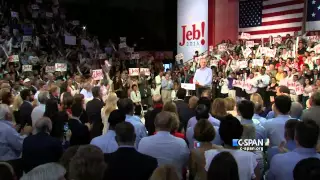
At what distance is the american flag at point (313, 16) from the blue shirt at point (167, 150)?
13177mm

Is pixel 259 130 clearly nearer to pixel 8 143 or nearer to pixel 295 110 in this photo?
pixel 295 110

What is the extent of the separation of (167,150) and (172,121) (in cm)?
31

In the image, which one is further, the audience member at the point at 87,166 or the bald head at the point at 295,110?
the bald head at the point at 295,110

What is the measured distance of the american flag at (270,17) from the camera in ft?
53.2

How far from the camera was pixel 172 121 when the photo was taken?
3.64 metres

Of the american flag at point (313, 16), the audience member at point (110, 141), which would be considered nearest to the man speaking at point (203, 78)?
the audience member at point (110, 141)

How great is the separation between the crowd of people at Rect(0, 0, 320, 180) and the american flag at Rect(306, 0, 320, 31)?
3.38 ft

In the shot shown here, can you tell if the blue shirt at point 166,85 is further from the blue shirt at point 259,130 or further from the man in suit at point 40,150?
the man in suit at point 40,150

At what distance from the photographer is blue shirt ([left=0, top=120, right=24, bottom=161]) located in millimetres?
4191

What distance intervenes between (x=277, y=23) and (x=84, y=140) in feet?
46.4

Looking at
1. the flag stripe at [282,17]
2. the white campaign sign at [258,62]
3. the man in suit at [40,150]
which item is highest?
the flag stripe at [282,17]

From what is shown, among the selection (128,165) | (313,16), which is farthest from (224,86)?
(128,165)

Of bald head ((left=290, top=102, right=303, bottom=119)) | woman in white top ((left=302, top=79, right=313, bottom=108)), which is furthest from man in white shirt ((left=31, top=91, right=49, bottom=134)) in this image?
woman in white top ((left=302, top=79, right=313, bottom=108))

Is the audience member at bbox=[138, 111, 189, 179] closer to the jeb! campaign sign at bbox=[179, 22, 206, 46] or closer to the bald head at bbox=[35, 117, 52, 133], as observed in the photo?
the bald head at bbox=[35, 117, 52, 133]
